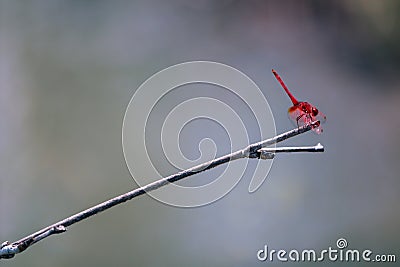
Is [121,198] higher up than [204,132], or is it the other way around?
[204,132]

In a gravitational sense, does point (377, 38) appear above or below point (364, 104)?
above

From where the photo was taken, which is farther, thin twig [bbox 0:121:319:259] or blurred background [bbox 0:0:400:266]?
blurred background [bbox 0:0:400:266]

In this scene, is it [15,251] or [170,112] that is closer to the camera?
[15,251]

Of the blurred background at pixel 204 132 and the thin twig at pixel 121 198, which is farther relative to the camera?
the blurred background at pixel 204 132

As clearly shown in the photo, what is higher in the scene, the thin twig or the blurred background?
the blurred background

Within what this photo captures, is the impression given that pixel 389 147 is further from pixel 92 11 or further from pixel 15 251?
pixel 15 251

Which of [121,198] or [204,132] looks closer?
[121,198]

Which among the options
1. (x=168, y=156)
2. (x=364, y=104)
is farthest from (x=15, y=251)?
(x=364, y=104)

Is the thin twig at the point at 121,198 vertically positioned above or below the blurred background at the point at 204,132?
below
